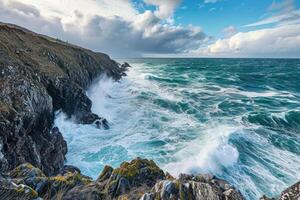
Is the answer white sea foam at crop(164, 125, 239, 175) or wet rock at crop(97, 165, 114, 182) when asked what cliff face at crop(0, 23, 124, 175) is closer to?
wet rock at crop(97, 165, 114, 182)

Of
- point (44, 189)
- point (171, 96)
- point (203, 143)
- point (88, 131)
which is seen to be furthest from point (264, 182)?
point (171, 96)

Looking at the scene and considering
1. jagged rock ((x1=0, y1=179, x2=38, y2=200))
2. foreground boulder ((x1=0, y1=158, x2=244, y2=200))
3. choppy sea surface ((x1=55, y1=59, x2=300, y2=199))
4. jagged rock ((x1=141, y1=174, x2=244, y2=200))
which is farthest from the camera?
choppy sea surface ((x1=55, y1=59, x2=300, y2=199))

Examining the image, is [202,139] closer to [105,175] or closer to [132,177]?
[105,175]

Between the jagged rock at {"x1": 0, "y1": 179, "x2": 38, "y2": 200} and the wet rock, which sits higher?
the jagged rock at {"x1": 0, "y1": 179, "x2": 38, "y2": 200}

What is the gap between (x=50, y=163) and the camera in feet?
57.0

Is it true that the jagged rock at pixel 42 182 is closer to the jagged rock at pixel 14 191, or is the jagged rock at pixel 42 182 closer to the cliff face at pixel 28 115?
the jagged rock at pixel 14 191

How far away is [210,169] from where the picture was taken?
1978 centimetres

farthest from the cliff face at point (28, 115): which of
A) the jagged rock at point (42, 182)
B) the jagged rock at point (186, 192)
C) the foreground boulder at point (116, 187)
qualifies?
the jagged rock at point (186, 192)

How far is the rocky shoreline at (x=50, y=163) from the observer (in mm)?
8703

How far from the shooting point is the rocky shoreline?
28.6 feet

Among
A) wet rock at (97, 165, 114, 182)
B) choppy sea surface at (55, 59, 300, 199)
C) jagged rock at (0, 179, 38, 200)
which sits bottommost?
choppy sea surface at (55, 59, 300, 199)

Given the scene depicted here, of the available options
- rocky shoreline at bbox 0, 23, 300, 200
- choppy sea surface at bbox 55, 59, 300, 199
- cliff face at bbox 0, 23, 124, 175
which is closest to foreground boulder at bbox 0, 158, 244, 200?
rocky shoreline at bbox 0, 23, 300, 200

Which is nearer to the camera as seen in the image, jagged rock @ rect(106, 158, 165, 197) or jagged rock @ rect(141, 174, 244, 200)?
jagged rock @ rect(141, 174, 244, 200)

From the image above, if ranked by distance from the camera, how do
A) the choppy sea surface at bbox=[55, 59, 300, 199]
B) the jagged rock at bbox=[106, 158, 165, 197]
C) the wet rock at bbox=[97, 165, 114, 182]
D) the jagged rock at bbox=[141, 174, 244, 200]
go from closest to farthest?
the jagged rock at bbox=[141, 174, 244, 200] → the jagged rock at bbox=[106, 158, 165, 197] → the wet rock at bbox=[97, 165, 114, 182] → the choppy sea surface at bbox=[55, 59, 300, 199]
